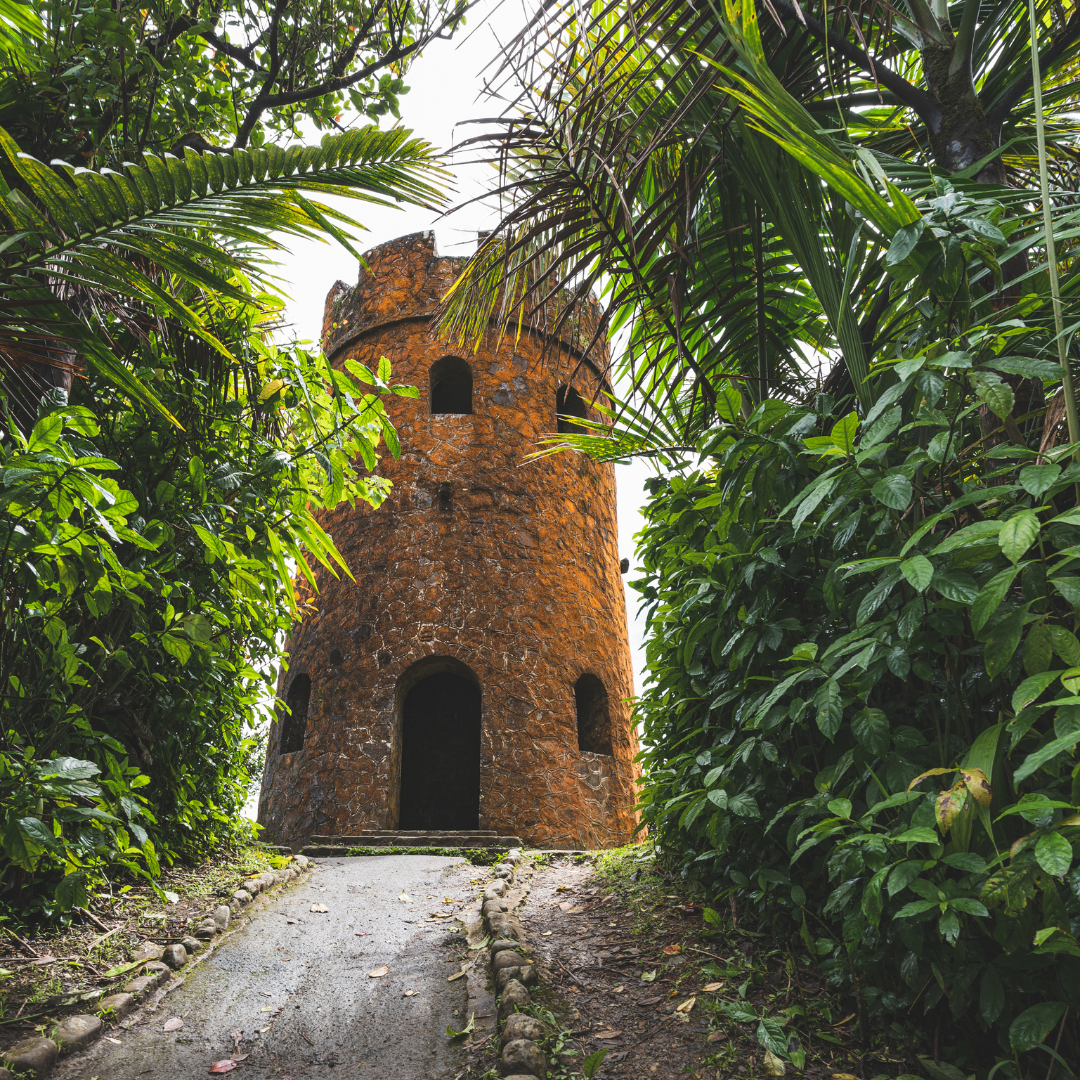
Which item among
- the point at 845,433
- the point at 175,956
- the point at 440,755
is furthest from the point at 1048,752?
the point at 440,755

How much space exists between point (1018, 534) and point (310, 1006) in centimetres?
247

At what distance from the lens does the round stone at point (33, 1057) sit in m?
1.74

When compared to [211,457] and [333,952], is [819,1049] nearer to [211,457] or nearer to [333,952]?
[333,952]

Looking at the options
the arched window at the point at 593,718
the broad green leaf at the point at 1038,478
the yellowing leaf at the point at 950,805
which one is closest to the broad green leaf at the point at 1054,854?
the yellowing leaf at the point at 950,805

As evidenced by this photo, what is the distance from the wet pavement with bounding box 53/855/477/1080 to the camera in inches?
77.5

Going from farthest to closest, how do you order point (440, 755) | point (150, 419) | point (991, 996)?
1. point (440, 755)
2. point (150, 419)
3. point (991, 996)

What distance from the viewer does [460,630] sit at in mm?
6895

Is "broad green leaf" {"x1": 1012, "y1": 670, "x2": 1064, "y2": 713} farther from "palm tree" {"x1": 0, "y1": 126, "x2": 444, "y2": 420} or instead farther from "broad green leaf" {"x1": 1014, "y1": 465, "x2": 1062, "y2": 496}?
"palm tree" {"x1": 0, "y1": 126, "x2": 444, "y2": 420}

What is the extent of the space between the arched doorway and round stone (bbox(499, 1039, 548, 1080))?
6087 mm

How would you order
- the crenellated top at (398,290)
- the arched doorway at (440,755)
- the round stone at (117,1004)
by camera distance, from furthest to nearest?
1. the crenellated top at (398,290)
2. the arched doorway at (440,755)
3. the round stone at (117,1004)

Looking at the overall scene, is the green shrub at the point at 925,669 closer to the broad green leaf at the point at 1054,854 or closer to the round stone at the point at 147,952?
the broad green leaf at the point at 1054,854

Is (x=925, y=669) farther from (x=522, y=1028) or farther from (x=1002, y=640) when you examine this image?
(x=522, y=1028)

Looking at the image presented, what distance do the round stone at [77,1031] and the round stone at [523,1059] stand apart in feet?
3.63

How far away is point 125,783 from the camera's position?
2.11 meters
